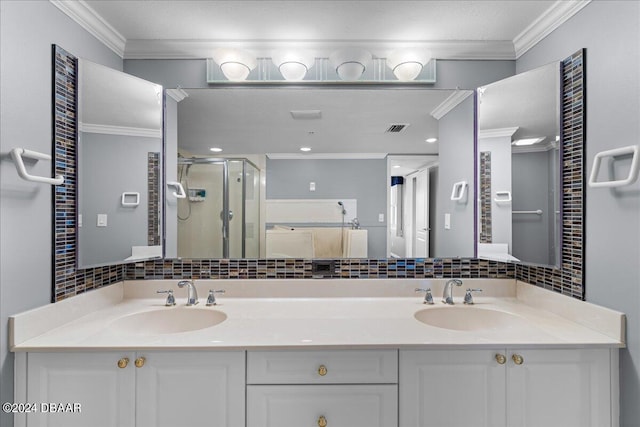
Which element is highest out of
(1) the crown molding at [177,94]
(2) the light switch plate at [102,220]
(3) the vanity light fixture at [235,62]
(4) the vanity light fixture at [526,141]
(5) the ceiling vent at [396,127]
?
(3) the vanity light fixture at [235,62]

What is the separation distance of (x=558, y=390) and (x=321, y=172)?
135 centimetres

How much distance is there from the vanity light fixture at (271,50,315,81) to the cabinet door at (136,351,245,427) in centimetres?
134

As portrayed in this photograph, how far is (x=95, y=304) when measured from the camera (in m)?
1.54

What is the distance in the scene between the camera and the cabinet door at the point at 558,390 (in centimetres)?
118

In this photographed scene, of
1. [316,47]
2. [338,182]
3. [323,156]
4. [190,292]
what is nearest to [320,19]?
[316,47]

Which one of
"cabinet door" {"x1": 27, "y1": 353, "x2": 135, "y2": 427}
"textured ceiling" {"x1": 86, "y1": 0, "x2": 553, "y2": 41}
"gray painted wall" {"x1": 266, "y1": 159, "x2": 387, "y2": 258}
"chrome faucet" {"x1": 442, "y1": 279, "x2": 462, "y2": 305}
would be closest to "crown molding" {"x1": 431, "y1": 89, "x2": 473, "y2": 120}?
→ "textured ceiling" {"x1": 86, "y1": 0, "x2": 553, "y2": 41}

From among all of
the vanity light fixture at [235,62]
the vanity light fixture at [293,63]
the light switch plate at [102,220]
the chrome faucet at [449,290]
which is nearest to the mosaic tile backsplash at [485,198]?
the chrome faucet at [449,290]

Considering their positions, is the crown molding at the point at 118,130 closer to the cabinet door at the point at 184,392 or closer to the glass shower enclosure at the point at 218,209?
the glass shower enclosure at the point at 218,209

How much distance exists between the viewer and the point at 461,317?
5.33 ft

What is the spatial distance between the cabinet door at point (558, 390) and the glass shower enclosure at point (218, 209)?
4.23 ft

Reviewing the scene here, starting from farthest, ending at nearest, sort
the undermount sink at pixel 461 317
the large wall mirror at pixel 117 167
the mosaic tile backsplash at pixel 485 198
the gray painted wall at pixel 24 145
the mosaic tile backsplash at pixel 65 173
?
the mosaic tile backsplash at pixel 485 198, the undermount sink at pixel 461 317, the large wall mirror at pixel 117 167, the mosaic tile backsplash at pixel 65 173, the gray painted wall at pixel 24 145

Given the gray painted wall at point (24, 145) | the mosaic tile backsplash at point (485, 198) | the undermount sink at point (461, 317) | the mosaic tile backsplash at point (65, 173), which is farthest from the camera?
the mosaic tile backsplash at point (485, 198)

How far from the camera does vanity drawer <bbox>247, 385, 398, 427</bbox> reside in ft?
3.83

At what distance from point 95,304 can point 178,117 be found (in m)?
1.02
